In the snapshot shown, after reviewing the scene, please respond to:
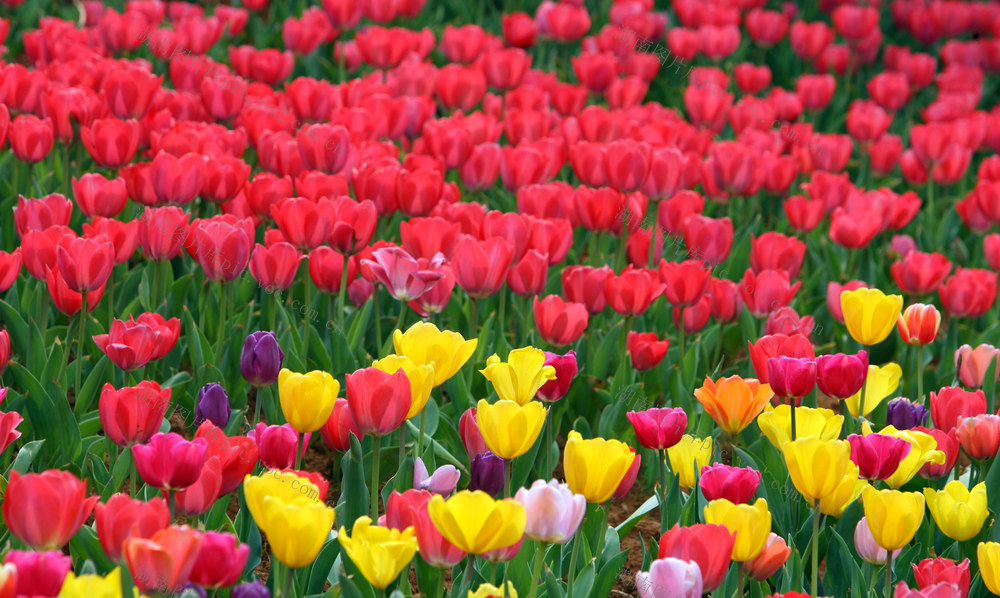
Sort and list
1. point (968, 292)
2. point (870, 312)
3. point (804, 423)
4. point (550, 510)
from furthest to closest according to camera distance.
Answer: point (968, 292), point (870, 312), point (804, 423), point (550, 510)

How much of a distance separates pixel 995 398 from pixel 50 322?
101 inches

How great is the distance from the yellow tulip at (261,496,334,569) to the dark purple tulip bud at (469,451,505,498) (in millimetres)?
414

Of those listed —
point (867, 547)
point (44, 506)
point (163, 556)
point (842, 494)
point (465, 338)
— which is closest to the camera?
point (163, 556)

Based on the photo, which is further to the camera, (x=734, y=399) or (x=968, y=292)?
(x=968, y=292)

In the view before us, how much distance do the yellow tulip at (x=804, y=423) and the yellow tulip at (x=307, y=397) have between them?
0.82 m

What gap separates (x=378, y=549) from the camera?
160cm

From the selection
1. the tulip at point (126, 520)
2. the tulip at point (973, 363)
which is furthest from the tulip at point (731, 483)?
the tulip at point (973, 363)

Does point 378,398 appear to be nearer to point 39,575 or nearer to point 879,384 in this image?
point 39,575

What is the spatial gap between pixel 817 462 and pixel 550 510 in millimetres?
479

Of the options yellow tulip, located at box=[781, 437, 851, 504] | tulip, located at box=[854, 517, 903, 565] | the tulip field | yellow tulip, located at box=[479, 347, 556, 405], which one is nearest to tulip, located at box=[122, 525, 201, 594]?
the tulip field

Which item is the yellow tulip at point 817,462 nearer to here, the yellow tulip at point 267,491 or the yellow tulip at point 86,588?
the yellow tulip at point 267,491

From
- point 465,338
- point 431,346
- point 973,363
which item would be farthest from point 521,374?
point 973,363

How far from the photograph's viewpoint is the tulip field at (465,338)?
69.2 inches

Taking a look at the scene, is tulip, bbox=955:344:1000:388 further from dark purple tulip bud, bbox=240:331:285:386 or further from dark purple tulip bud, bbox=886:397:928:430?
dark purple tulip bud, bbox=240:331:285:386
